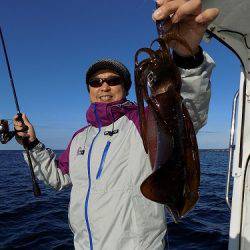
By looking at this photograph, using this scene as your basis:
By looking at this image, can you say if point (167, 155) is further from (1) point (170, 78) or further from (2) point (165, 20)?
(2) point (165, 20)

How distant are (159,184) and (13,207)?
11570 mm

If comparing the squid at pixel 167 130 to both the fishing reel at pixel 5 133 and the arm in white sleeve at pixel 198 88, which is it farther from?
the fishing reel at pixel 5 133

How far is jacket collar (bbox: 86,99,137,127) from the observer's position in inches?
130

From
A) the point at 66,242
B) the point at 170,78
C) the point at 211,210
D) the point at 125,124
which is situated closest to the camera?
the point at 170,78

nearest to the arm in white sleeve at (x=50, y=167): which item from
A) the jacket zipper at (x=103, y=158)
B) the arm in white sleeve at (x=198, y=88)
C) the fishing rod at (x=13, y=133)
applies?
the fishing rod at (x=13, y=133)

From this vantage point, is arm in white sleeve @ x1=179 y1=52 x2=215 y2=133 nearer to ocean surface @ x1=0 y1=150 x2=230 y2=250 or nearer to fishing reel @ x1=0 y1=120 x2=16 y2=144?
fishing reel @ x1=0 y1=120 x2=16 y2=144

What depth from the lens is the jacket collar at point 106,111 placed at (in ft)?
10.8

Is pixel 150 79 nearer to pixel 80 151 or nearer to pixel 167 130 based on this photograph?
pixel 167 130

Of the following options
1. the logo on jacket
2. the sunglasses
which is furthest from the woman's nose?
the logo on jacket

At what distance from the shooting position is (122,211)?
111 inches

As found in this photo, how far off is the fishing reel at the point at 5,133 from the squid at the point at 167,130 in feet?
8.94

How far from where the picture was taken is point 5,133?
4.29 metres

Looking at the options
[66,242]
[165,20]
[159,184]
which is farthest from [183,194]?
[66,242]

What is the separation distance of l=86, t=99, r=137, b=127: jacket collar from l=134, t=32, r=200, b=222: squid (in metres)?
1.29
